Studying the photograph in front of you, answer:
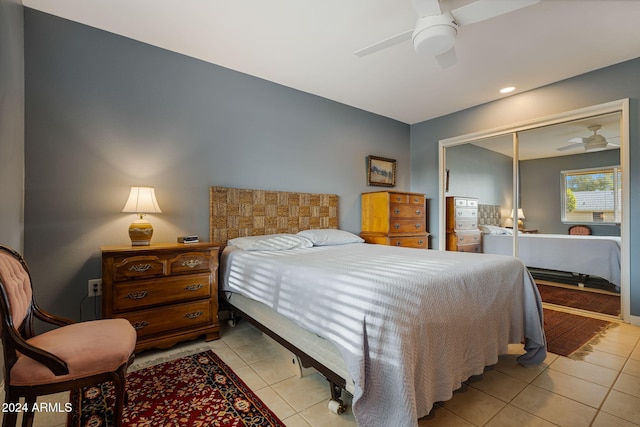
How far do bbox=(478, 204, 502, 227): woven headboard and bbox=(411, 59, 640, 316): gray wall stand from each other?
0.66 m

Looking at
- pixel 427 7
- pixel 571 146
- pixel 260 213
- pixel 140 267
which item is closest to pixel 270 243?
pixel 260 213

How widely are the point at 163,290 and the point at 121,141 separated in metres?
1.37

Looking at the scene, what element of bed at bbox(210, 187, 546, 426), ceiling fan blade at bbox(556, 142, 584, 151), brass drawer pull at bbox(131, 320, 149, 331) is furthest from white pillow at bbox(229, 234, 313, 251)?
ceiling fan blade at bbox(556, 142, 584, 151)

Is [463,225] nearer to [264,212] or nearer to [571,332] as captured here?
[571,332]

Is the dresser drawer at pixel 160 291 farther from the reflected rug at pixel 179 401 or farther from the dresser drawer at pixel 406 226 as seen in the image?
the dresser drawer at pixel 406 226

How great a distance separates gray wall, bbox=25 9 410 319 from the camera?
2.22m

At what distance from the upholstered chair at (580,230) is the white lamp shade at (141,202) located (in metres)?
4.51

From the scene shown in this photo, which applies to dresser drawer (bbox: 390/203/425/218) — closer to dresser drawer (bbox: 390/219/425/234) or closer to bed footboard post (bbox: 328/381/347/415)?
dresser drawer (bbox: 390/219/425/234)

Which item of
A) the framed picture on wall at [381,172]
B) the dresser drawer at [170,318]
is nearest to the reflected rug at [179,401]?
the dresser drawer at [170,318]

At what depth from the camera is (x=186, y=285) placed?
2342 millimetres

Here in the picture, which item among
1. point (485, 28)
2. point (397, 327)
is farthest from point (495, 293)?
point (485, 28)

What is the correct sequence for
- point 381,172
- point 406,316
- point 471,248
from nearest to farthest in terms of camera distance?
point 406,316 → point 471,248 → point 381,172

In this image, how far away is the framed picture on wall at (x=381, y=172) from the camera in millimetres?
4363

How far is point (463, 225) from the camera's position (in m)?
4.44
